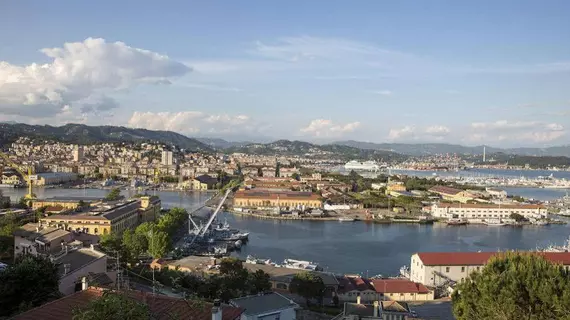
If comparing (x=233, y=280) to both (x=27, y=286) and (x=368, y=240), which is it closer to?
(x=27, y=286)

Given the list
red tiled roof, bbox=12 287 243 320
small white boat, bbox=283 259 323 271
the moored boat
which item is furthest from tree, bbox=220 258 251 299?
the moored boat

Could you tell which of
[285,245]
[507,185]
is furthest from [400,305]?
[507,185]

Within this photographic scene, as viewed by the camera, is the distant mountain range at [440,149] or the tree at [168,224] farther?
the distant mountain range at [440,149]

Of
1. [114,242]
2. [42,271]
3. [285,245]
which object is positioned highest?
[42,271]

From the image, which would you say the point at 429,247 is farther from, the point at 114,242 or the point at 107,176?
the point at 107,176

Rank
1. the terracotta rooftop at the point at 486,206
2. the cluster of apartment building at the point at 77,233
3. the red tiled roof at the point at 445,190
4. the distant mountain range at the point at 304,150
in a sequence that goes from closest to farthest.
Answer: the cluster of apartment building at the point at 77,233, the terracotta rooftop at the point at 486,206, the red tiled roof at the point at 445,190, the distant mountain range at the point at 304,150

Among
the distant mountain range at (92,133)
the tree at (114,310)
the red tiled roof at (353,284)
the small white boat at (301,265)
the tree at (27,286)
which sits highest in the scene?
the distant mountain range at (92,133)

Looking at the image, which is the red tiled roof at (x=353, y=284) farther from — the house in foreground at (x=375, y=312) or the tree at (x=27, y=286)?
the tree at (x=27, y=286)

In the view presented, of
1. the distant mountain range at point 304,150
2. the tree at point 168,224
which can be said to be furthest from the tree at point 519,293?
the distant mountain range at point 304,150
